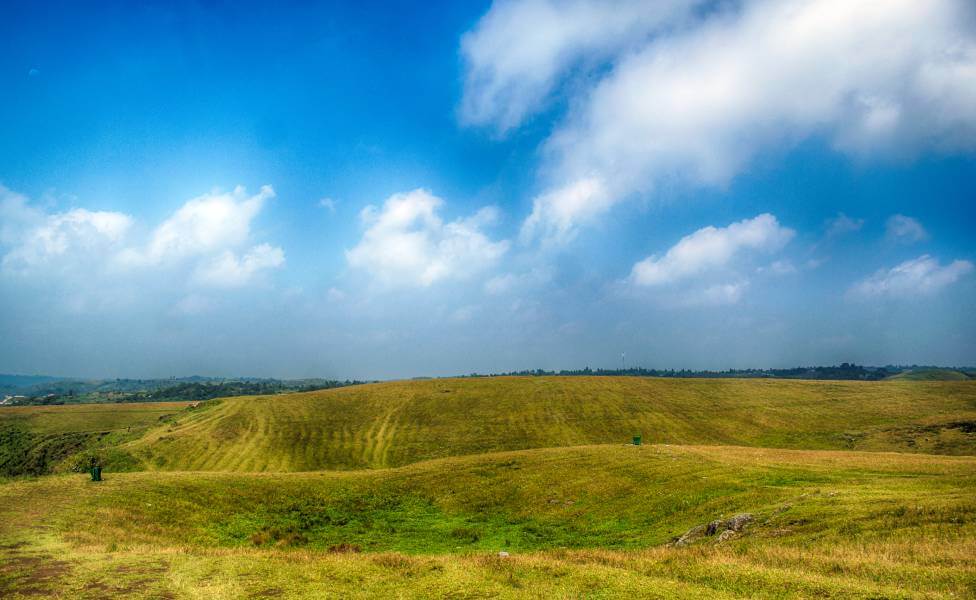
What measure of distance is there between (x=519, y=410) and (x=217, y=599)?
85417mm

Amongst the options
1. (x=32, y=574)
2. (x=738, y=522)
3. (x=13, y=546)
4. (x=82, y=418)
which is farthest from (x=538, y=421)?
(x=82, y=418)

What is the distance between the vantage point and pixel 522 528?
29.3 metres

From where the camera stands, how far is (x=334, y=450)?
79.5 m

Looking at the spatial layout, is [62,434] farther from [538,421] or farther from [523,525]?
[523,525]

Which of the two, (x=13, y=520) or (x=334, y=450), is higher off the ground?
(x=13, y=520)

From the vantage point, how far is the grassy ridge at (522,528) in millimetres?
15430

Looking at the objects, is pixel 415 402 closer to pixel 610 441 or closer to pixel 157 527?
pixel 610 441

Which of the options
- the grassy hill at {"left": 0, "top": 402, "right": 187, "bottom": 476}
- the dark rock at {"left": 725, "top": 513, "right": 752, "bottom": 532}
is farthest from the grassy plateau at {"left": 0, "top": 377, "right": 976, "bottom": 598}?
the grassy hill at {"left": 0, "top": 402, "right": 187, "bottom": 476}

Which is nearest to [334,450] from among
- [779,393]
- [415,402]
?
[415,402]

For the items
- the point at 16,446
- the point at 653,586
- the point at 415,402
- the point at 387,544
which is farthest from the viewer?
the point at 415,402

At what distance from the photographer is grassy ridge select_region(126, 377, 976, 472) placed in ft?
239

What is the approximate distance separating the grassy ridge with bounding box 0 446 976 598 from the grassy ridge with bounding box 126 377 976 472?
34.5 meters

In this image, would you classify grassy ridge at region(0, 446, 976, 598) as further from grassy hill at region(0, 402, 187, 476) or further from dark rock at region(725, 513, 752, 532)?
grassy hill at region(0, 402, 187, 476)

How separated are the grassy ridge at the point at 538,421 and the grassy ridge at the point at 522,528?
34.5 m
